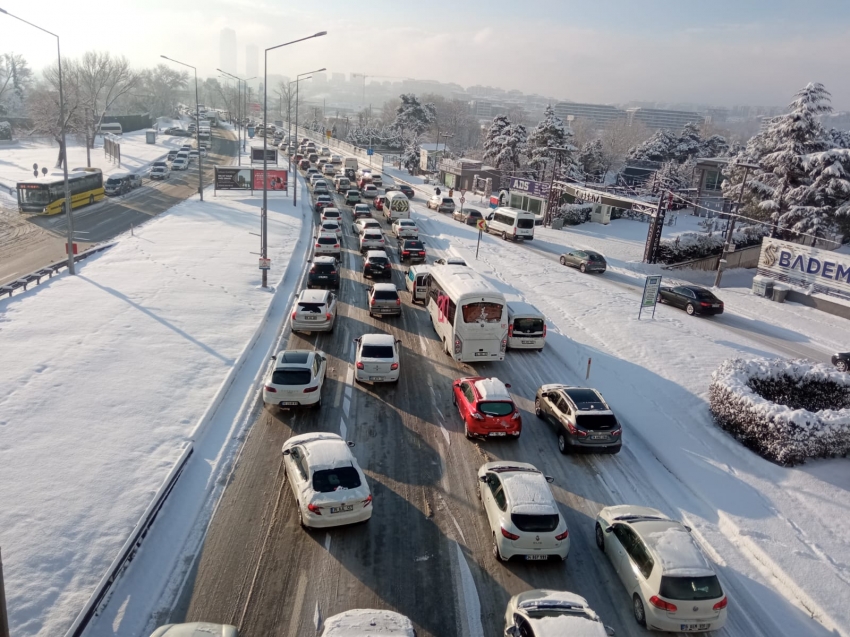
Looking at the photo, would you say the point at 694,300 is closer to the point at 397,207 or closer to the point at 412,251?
the point at 412,251

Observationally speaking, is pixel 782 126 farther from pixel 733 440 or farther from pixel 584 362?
pixel 733 440

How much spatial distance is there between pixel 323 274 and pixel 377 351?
9802mm

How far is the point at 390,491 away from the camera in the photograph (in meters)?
13.2

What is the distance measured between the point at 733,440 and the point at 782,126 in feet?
112

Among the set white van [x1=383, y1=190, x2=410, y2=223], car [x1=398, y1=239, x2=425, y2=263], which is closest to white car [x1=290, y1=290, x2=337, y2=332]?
car [x1=398, y1=239, x2=425, y2=263]

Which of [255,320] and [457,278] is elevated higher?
[457,278]

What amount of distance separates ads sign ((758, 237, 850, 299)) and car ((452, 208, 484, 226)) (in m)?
22.2

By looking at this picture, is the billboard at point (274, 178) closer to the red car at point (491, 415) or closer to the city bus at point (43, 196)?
the city bus at point (43, 196)

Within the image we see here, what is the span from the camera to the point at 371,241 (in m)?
35.7

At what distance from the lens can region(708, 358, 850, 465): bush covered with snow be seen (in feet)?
49.1

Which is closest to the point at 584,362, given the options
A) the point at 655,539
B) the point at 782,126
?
the point at 655,539

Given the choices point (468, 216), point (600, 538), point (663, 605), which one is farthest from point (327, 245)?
point (663, 605)

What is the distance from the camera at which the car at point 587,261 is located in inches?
1426

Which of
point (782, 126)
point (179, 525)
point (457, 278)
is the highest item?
point (782, 126)
